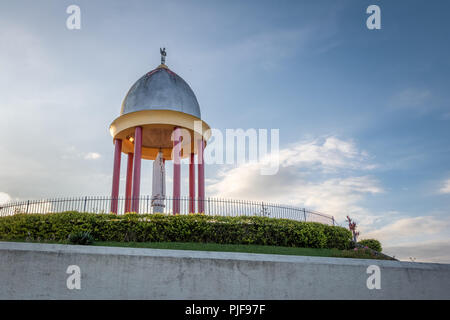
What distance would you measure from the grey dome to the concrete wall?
10.6 m

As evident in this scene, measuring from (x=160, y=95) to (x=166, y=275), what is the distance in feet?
38.5

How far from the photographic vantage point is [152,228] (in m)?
12.4

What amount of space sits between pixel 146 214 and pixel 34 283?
5.18 metres

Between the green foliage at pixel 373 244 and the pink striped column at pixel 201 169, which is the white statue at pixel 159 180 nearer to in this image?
the pink striped column at pixel 201 169

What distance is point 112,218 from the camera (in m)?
12.7

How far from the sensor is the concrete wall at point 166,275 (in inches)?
318

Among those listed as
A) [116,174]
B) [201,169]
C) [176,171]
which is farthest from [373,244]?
[116,174]

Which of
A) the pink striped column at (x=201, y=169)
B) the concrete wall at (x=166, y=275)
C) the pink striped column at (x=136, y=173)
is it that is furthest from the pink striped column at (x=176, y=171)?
the concrete wall at (x=166, y=275)

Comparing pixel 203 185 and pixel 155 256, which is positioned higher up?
pixel 203 185

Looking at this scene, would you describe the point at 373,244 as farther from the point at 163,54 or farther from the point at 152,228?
the point at 163,54

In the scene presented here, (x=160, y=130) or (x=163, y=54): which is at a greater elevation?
(x=163, y=54)
